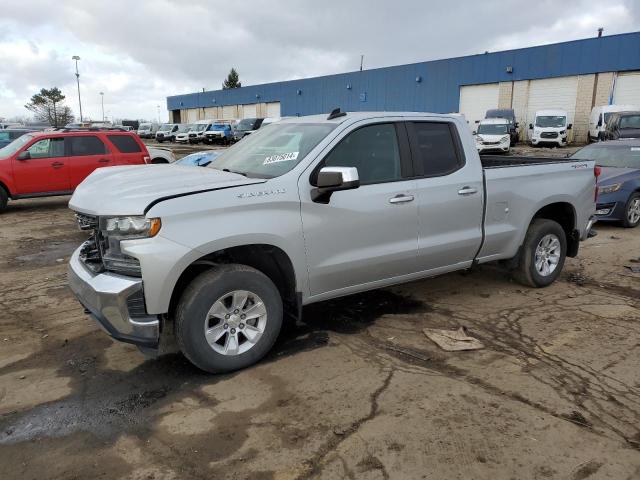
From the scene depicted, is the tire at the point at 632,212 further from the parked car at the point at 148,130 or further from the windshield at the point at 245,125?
the parked car at the point at 148,130

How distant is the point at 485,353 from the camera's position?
4230mm

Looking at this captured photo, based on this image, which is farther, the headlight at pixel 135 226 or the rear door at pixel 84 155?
the rear door at pixel 84 155

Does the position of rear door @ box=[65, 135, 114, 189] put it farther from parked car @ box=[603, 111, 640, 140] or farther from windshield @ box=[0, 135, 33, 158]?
parked car @ box=[603, 111, 640, 140]

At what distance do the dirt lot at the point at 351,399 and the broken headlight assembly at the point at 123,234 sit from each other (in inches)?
35.8

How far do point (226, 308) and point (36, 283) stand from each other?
3.74m

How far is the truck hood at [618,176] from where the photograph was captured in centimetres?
941

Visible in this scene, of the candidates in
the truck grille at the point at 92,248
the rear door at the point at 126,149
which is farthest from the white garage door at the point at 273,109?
the truck grille at the point at 92,248

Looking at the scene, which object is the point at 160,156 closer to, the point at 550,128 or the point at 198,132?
the point at 550,128

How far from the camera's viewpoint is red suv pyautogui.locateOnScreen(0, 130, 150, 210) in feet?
37.0

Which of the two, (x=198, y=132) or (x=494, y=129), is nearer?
(x=494, y=129)

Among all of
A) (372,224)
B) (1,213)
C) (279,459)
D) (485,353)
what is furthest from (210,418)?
(1,213)

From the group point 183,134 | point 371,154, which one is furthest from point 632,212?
point 183,134

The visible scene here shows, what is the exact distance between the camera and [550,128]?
28266 millimetres

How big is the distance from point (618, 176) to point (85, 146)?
11253 millimetres
